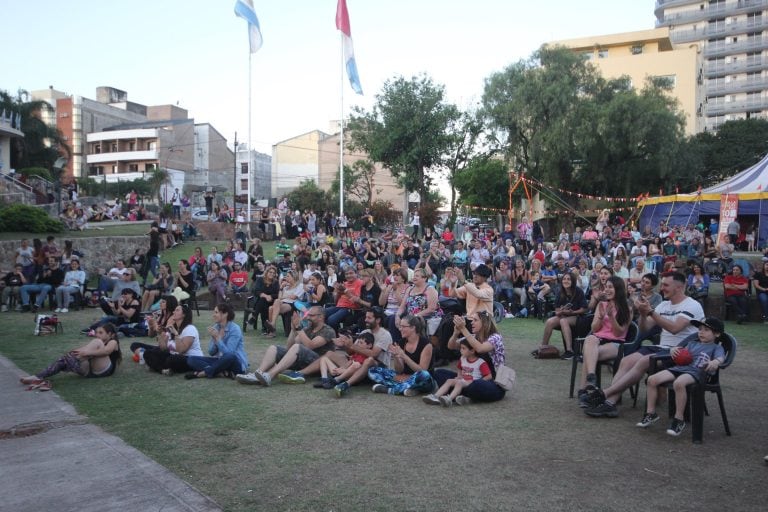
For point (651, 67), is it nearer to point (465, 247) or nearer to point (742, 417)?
point (465, 247)

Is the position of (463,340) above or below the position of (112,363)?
above

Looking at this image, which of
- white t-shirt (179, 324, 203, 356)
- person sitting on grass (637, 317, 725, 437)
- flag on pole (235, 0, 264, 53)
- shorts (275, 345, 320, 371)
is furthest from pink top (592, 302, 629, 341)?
flag on pole (235, 0, 264, 53)

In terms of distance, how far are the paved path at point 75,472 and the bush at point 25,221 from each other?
16531 millimetres

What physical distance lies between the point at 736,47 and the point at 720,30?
11.1 feet

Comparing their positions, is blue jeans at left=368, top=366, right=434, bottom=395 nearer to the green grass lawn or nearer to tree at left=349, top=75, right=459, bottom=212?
the green grass lawn

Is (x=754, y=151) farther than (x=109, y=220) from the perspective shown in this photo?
Yes

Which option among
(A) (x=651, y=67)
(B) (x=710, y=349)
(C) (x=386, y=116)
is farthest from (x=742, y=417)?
(A) (x=651, y=67)

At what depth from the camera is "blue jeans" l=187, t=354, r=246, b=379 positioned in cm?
789

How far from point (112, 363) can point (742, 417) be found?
299 inches

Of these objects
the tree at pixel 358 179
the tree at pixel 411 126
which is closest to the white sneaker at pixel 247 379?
the tree at pixel 411 126

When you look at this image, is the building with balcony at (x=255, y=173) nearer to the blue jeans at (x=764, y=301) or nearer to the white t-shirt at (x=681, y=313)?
the blue jeans at (x=764, y=301)

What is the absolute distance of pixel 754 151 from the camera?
45875mm

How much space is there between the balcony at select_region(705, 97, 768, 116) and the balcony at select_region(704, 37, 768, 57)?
690 cm

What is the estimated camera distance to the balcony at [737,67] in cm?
7606
